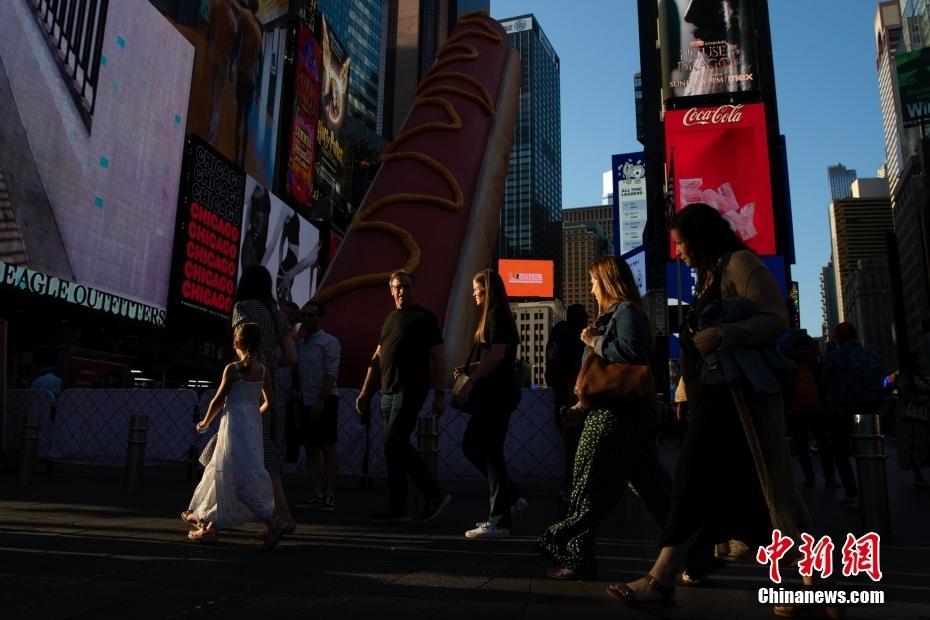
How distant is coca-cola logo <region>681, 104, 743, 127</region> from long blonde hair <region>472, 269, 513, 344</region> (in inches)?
1154

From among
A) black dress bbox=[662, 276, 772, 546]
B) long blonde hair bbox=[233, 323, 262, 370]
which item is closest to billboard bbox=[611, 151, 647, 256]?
long blonde hair bbox=[233, 323, 262, 370]

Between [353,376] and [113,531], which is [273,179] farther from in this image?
[113,531]

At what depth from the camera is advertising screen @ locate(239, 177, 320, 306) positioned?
32.4m

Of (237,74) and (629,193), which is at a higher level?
(629,193)

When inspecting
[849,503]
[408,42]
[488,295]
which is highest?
[408,42]

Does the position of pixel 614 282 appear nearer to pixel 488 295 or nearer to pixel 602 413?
pixel 602 413

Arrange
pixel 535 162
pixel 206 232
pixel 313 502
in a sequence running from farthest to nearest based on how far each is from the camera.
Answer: pixel 535 162
pixel 206 232
pixel 313 502

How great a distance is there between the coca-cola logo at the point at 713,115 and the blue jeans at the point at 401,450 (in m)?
29.7

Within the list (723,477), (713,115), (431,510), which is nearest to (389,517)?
(431,510)

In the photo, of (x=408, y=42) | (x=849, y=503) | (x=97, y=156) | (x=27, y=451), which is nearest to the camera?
(x=849, y=503)

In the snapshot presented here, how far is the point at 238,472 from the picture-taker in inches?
156

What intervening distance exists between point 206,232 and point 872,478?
28166 millimetres

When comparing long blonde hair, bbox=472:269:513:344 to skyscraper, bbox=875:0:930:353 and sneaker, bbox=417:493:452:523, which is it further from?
skyscraper, bbox=875:0:930:353

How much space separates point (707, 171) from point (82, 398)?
27765 mm
